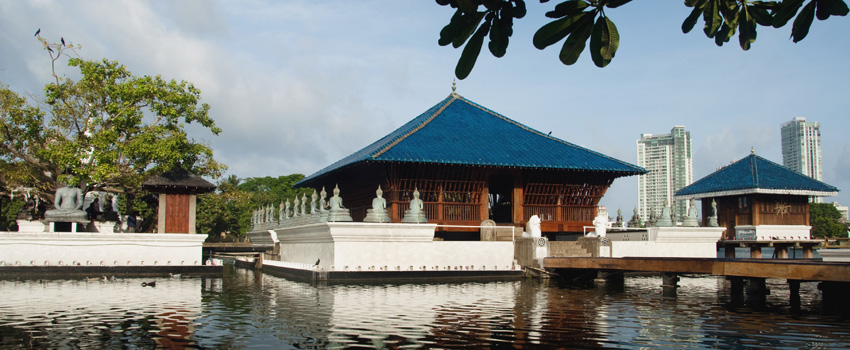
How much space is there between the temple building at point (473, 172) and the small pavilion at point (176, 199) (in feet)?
17.7

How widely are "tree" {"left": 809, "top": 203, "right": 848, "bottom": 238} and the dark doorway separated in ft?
138

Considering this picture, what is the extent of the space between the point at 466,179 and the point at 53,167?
15.6 meters

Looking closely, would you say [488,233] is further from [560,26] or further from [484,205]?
[560,26]

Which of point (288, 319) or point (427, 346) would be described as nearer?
point (427, 346)

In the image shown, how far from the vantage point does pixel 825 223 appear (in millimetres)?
63812

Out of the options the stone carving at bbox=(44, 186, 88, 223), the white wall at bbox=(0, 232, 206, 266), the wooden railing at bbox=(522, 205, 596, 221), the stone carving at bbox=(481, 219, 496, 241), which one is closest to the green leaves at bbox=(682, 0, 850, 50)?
the stone carving at bbox=(481, 219, 496, 241)

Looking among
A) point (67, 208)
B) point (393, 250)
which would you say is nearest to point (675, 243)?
point (393, 250)

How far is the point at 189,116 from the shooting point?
28094 millimetres

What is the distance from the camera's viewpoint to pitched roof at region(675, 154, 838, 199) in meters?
36.1

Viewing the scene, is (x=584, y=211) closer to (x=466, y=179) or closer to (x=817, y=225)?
(x=466, y=179)

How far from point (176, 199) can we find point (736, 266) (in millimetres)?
18336

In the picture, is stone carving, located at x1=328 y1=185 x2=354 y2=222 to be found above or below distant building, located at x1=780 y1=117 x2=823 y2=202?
below

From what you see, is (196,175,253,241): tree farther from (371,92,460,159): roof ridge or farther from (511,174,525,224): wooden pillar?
(511,174,525,224): wooden pillar

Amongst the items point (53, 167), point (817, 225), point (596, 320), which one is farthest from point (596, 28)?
point (817, 225)
